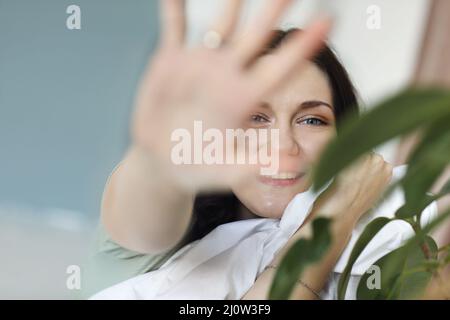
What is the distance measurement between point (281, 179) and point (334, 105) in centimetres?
15

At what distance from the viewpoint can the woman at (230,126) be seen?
2.24 feet

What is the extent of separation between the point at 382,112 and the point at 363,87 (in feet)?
2.19

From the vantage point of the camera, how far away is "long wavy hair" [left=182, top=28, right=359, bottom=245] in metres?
1.02

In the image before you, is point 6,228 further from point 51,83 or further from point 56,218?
point 51,83

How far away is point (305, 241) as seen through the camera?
568 mm

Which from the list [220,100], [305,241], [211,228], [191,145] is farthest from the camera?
[211,228]

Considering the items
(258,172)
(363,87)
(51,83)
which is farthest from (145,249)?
(363,87)

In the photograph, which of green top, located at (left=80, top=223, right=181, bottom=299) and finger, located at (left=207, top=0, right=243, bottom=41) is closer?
finger, located at (left=207, top=0, right=243, bottom=41)

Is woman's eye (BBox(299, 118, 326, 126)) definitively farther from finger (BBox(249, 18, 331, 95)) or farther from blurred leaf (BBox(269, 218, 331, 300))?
blurred leaf (BBox(269, 218, 331, 300))

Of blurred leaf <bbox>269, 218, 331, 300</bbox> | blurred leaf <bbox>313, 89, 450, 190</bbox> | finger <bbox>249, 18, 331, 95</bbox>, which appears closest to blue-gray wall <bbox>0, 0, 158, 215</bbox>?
finger <bbox>249, 18, 331, 95</bbox>

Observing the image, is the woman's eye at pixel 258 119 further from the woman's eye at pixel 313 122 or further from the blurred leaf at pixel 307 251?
the blurred leaf at pixel 307 251

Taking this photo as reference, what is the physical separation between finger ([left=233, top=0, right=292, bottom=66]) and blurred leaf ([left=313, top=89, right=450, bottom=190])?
275mm

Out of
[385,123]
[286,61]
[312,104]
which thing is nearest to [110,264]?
[312,104]
